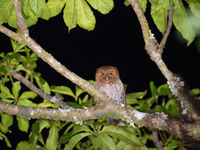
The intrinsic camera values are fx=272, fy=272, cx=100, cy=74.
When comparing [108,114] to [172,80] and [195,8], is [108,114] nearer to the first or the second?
[172,80]

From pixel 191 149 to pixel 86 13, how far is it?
0.75m

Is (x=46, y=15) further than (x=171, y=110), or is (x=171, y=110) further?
(x=171, y=110)

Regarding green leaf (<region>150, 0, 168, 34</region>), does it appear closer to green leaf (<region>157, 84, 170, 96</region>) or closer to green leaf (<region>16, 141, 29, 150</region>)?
green leaf (<region>157, 84, 170, 96</region>)

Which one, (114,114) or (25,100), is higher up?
(25,100)

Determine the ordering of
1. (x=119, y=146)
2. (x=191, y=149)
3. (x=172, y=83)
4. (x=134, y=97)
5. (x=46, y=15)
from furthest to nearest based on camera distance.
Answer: (x=134, y=97)
(x=119, y=146)
(x=46, y=15)
(x=172, y=83)
(x=191, y=149)

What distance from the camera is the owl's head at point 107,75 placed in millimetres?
2705

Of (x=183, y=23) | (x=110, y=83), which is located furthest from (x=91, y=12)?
(x=110, y=83)

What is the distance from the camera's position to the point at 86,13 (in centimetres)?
128

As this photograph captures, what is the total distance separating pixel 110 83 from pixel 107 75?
10 cm

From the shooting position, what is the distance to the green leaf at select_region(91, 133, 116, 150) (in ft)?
4.89

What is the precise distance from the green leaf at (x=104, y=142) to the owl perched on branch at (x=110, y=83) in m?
0.98

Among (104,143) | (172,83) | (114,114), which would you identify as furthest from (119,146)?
(172,83)

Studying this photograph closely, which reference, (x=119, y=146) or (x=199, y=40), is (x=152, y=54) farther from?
(x=119, y=146)

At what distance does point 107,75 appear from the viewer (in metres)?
2.73
